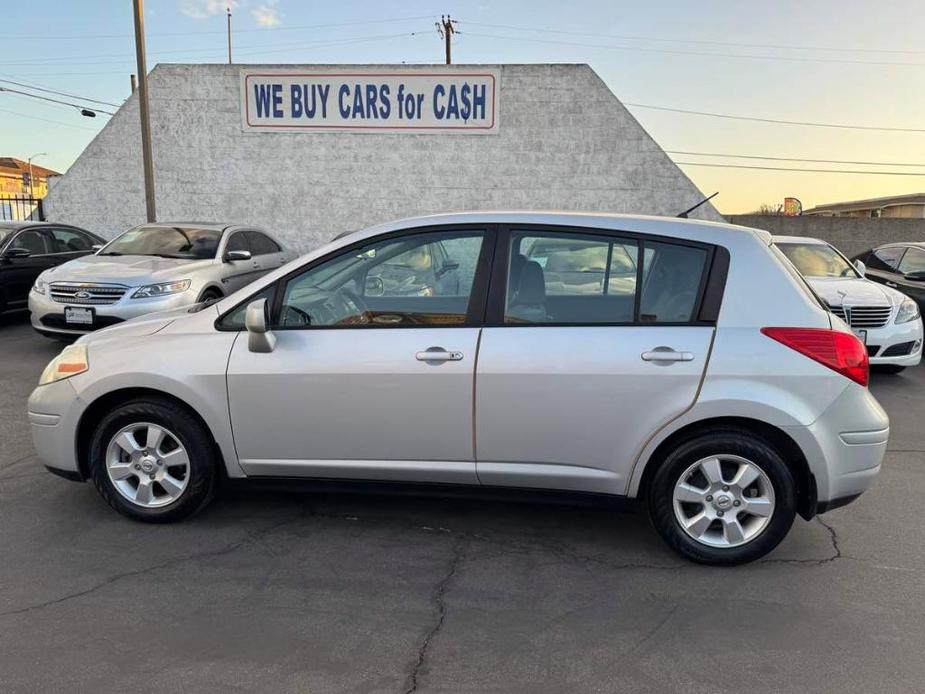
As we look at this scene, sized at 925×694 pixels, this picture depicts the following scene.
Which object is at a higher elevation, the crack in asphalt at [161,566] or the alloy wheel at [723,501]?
the alloy wheel at [723,501]

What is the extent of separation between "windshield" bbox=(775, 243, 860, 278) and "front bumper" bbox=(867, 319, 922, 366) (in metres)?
1.09

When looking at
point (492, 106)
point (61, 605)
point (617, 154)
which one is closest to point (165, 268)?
point (61, 605)

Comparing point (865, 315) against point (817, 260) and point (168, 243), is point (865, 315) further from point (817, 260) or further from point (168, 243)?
point (168, 243)

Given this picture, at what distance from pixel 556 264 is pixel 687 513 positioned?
1400 millimetres

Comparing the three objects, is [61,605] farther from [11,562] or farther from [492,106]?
[492,106]

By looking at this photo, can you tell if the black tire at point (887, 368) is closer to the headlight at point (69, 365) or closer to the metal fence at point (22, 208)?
the headlight at point (69, 365)

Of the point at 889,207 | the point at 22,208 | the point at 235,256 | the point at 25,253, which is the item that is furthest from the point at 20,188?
the point at 889,207

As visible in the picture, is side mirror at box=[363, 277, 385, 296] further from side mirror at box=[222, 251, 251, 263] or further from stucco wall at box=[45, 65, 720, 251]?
stucco wall at box=[45, 65, 720, 251]

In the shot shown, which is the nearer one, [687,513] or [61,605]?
[61,605]

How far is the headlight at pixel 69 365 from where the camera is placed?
376 cm

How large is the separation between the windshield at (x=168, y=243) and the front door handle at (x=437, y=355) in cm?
671

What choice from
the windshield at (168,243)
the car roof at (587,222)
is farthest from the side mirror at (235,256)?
the car roof at (587,222)

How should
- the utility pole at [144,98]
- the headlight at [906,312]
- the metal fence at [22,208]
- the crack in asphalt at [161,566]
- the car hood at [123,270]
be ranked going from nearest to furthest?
the crack in asphalt at [161,566]
the headlight at [906,312]
the car hood at [123,270]
the utility pole at [144,98]
the metal fence at [22,208]

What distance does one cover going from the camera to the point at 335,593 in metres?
3.16
